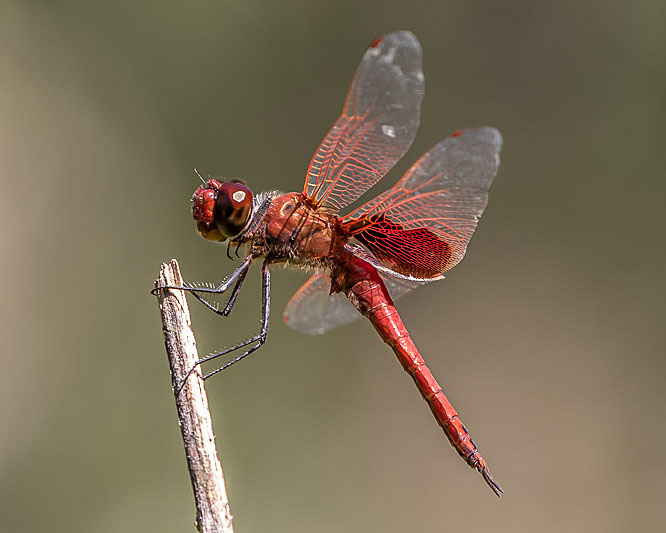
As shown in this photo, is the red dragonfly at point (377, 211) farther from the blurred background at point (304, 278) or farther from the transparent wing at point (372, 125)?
the blurred background at point (304, 278)

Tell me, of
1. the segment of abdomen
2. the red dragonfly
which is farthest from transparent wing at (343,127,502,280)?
the segment of abdomen

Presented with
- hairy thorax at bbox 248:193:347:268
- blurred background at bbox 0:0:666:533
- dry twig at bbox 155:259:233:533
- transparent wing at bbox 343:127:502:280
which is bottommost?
dry twig at bbox 155:259:233:533

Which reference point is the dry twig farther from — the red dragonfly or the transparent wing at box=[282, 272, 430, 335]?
the transparent wing at box=[282, 272, 430, 335]

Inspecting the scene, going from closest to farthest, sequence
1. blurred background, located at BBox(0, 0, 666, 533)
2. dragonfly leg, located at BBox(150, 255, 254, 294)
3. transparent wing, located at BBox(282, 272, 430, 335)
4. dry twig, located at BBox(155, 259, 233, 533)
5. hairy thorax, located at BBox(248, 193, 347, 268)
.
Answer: dry twig, located at BBox(155, 259, 233, 533) → dragonfly leg, located at BBox(150, 255, 254, 294) → hairy thorax, located at BBox(248, 193, 347, 268) → transparent wing, located at BBox(282, 272, 430, 335) → blurred background, located at BBox(0, 0, 666, 533)

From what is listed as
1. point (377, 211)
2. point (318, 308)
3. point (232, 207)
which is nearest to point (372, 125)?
point (377, 211)

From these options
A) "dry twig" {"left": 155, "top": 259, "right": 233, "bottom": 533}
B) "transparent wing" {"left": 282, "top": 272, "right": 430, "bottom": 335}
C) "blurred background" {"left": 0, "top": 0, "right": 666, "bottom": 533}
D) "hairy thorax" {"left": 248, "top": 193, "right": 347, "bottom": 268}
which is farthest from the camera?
"blurred background" {"left": 0, "top": 0, "right": 666, "bottom": 533}

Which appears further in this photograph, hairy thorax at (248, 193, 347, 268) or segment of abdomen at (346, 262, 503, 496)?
hairy thorax at (248, 193, 347, 268)
